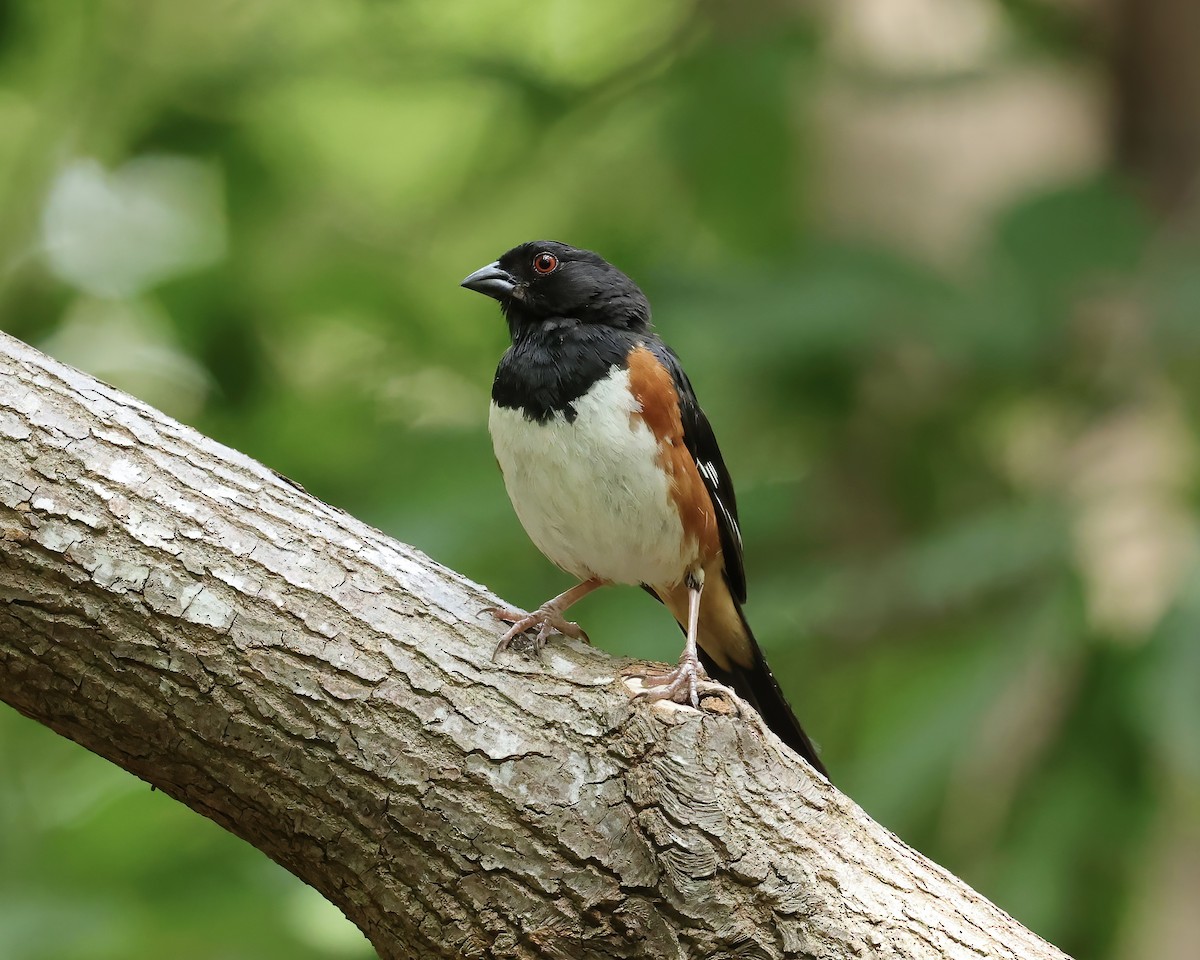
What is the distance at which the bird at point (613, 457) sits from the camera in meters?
4.04

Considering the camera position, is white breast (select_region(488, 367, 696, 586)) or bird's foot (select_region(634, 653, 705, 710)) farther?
white breast (select_region(488, 367, 696, 586))

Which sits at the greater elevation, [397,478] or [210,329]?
[210,329]

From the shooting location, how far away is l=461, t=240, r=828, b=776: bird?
13.3ft

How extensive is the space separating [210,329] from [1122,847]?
178 inches

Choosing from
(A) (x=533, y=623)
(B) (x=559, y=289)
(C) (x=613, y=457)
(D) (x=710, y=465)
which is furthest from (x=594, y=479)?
(B) (x=559, y=289)

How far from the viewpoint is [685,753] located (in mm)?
2982

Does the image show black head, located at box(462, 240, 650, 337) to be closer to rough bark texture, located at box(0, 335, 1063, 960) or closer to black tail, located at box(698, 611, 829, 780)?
black tail, located at box(698, 611, 829, 780)

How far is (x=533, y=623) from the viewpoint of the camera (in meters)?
3.45

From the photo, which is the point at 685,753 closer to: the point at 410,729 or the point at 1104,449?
the point at 410,729

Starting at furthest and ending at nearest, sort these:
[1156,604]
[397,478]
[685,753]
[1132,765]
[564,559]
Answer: [397,478] < [1132,765] < [1156,604] < [564,559] < [685,753]

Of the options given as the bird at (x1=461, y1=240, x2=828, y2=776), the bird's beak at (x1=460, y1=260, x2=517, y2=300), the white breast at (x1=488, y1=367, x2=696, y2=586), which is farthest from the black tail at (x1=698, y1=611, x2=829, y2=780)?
the bird's beak at (x1=460, y1=260, x2=517, y2=300)

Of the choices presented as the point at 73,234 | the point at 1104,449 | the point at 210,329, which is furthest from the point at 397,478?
the point at 1104,449

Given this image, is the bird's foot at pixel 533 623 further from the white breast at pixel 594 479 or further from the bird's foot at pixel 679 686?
the white breast at pixel 594 479

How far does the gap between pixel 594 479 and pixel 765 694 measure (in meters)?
1.16
